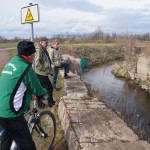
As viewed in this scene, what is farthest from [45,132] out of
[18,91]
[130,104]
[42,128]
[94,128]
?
[130,104]

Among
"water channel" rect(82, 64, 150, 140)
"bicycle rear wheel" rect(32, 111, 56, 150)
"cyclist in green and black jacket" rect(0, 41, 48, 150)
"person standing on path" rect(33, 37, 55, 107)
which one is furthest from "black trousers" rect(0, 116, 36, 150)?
"water channel" rect(82, 64, 150, 140)

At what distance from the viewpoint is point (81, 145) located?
4.30 metres

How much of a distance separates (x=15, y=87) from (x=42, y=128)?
1.61 meters

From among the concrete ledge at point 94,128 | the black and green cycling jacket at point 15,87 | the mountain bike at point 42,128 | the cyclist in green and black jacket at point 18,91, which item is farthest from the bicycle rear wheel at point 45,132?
the black and green cycling jacket at point 15,87

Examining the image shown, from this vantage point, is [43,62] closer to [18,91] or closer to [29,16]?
[29,16]

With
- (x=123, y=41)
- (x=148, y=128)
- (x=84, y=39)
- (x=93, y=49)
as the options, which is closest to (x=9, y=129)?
(x=148, y=128)

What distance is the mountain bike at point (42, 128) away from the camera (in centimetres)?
423

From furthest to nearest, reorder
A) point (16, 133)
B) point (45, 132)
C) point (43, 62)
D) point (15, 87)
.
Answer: point (43, 62) < point (45, 132) < point (16, 133) < point (15, 87)

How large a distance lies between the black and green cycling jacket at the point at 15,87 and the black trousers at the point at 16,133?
4.4 inches

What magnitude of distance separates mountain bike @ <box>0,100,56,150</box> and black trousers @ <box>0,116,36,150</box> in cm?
55

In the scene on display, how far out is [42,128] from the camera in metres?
4.59

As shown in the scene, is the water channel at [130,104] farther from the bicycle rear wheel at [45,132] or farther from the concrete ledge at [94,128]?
the bicycle rear wheel at [45,132]

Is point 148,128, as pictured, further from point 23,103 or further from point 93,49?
point 93,49

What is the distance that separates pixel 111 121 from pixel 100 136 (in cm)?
83
